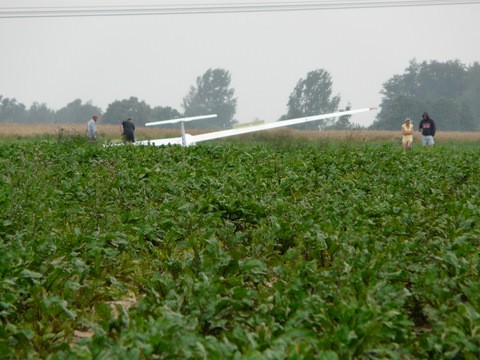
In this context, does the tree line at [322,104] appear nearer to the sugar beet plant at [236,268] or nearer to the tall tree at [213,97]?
the tall tree at [213,97]

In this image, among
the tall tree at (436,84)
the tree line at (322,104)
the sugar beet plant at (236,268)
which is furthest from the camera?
the tall tree at (436,84)

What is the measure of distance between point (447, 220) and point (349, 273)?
2817mm

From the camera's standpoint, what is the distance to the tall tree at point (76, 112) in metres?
132

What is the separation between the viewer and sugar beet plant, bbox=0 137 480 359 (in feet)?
13.2

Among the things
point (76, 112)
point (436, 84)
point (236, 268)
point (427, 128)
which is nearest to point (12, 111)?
point (76, 112)

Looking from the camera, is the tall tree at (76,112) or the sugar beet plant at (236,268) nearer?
the sugar beet plant at (236,268)

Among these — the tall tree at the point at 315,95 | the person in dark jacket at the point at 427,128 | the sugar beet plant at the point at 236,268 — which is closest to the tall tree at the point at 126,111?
the tall tree at the point at 315,95

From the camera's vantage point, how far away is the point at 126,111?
→ 99.1m

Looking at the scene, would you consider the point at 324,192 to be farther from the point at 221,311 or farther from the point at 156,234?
the point at 221,311

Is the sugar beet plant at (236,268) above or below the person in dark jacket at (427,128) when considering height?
above

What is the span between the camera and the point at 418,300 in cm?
527

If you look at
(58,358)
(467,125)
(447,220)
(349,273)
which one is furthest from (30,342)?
(467,125)

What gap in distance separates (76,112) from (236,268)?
435 feet

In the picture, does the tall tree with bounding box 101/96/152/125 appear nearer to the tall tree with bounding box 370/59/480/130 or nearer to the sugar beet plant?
the tall tree with bounding box 370/59/480/130
